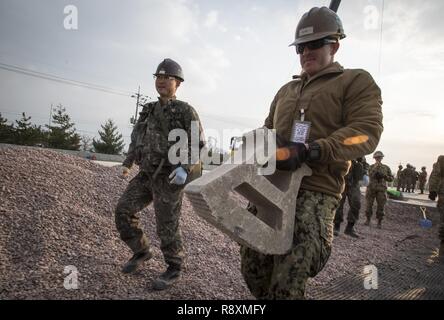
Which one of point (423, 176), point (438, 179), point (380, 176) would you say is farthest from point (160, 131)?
point (423, 176)

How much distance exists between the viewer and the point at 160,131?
3611mm

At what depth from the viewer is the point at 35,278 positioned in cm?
328

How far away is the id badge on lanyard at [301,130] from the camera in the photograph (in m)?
2.13

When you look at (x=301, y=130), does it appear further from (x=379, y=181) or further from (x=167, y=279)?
(x=379, y=181)

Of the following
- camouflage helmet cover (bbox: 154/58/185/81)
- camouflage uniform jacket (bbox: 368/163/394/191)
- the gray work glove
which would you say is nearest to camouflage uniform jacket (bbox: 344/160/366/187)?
camouflage uniform jacket (bbox: 368/163/394/191)

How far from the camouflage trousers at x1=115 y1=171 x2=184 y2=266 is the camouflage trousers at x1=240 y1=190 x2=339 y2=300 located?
1.72 metres

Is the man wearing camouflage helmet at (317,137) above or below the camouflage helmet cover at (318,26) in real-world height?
below

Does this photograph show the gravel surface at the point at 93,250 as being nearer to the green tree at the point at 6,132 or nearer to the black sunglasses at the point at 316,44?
the black sunglasses at the point at 316,44

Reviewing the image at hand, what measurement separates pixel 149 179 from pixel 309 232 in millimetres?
2159

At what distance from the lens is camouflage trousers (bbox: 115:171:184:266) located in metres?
3.46

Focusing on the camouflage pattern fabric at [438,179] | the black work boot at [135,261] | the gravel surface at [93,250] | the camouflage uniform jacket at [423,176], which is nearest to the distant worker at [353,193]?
the gravel surface at [93,250]

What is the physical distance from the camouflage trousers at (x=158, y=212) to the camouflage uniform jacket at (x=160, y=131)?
186mm

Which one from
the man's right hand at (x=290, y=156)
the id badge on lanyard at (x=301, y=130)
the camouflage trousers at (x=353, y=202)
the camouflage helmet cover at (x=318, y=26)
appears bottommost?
the camouflage trousers at (x=353, y=202)
